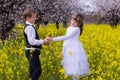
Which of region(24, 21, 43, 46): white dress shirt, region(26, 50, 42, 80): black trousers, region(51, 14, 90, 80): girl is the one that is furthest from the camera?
region(51, 14, 90, 80): girl

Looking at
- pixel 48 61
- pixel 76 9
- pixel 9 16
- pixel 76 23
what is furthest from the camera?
pixel 76 9

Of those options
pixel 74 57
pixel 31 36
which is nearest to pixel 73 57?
pixel 74 57

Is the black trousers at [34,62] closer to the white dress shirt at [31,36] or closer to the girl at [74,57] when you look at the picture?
the white dress shirt at [31,36]

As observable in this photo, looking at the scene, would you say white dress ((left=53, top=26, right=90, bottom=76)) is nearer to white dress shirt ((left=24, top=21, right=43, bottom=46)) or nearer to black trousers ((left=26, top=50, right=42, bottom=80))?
black trousers ((left=26, top=50, right=42, bottom=80))

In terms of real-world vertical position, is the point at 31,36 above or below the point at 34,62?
above

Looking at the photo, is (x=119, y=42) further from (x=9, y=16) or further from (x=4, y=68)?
(x=4, y=68)

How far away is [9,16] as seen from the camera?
1366cm

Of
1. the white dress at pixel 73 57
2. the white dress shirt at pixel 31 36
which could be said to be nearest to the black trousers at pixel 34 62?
the white dress shirt at pixel 31 36

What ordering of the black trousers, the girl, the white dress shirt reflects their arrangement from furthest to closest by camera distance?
the girl, the black trousers, the white dress shirt

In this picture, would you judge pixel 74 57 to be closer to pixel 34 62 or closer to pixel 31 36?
pixel 34 62

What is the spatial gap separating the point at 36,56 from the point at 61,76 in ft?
2.81

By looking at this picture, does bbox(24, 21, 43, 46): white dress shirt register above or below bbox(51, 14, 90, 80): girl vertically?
above

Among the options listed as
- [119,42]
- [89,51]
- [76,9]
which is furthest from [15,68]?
[76,9]

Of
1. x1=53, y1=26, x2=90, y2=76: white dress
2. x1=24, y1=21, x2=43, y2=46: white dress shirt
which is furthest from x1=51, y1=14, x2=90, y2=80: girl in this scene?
x1=24, y1=21, x2=43, y2=46: white dress shirt
